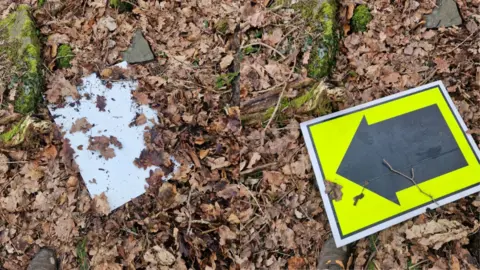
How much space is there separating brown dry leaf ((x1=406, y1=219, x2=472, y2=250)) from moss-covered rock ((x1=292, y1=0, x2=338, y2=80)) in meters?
1.61

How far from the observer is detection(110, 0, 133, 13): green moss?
414 centimetres

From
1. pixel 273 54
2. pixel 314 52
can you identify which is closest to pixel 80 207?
pixel 273 54

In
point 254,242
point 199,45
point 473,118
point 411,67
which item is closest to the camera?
point 254,242

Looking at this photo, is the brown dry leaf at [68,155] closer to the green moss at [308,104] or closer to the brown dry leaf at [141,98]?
the brown dry leaf at [141,98]

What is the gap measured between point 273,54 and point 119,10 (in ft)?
6.09

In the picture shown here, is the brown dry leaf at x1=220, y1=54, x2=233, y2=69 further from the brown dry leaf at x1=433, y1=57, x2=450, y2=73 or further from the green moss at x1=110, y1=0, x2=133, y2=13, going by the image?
the brown dry leaf at x1=433, y1=57, x2=450, y2=73

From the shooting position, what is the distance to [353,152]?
3250 millimetres

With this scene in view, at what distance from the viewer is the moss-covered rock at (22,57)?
367 cm

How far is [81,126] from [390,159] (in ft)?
9.59

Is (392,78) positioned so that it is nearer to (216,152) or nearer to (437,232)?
(437,232)

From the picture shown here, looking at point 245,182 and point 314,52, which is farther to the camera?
point 314,52

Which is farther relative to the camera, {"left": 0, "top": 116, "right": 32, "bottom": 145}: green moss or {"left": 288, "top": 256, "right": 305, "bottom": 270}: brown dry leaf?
{"left": 0, "top": 116, "right": 32, "bottom": 145}: green moss

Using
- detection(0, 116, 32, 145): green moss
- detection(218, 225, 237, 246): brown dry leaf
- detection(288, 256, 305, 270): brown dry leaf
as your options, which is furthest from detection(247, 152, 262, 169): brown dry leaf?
detection(0, 116, 32, 145): green moss

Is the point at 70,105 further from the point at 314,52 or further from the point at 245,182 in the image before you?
the point at 314,52
